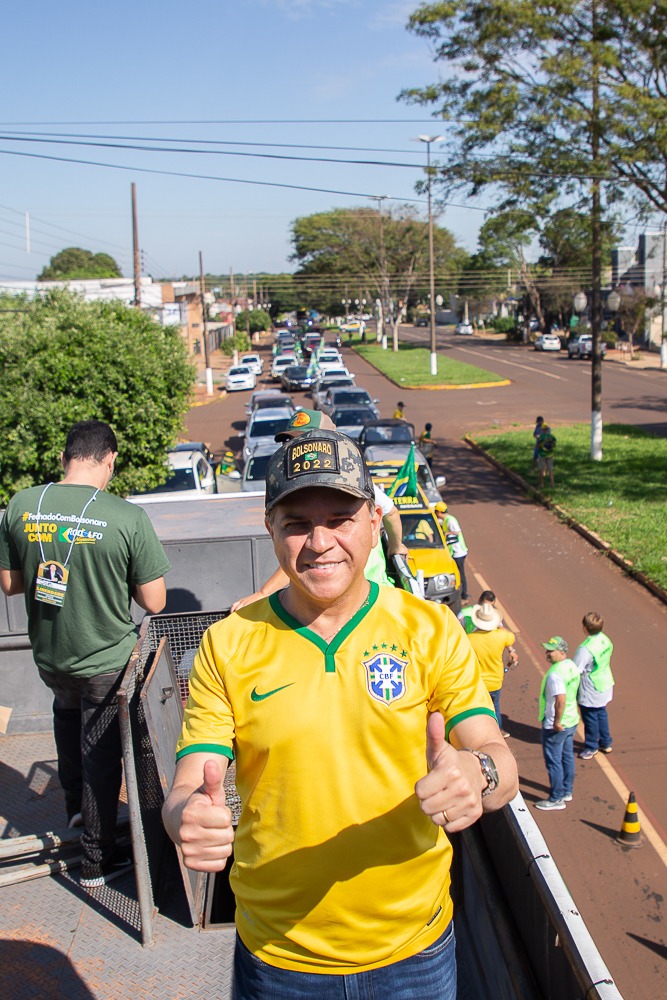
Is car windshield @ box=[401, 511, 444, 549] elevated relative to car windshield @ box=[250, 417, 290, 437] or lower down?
lower down

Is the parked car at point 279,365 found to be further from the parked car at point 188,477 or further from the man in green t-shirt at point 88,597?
the man in green t-shirt at point 88,597

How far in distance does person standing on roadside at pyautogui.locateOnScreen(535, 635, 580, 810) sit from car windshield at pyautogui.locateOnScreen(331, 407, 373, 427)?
17.5 meters

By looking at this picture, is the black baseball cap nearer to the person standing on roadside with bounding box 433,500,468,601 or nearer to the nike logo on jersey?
the nike logo on jersey

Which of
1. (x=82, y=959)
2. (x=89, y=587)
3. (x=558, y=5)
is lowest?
(x=82, y=959)

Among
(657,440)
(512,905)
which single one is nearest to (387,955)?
(512,905)

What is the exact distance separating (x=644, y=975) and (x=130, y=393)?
8.30 m

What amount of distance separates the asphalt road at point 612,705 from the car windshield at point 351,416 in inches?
89.7

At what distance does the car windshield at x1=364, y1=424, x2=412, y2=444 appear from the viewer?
62.0ft

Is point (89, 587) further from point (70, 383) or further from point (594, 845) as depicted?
point (70, 383)

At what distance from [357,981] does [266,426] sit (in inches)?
860

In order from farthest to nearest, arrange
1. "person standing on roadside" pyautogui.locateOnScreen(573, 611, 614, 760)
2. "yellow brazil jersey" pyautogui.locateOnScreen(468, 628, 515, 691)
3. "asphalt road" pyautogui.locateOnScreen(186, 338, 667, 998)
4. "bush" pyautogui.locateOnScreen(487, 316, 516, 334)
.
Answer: "bush" pyautogui.locateOnScreen(487, 316, 516, 334), "person standing on roadside" pyautogui.locateOnScreen(573, 611, 614, 760), "yellow brazil jersey" pyautogui.locateOnScreen(468, 628, 515, 691), "asphalt road" pyautogui.locateOnScreen(186, 338, 667, 998)

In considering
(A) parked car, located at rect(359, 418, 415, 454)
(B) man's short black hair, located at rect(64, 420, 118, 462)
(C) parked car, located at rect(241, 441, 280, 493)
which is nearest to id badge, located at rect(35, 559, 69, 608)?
(B) man's short black hair, located at rect(64, 420, 118, 462)

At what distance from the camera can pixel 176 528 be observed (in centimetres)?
560

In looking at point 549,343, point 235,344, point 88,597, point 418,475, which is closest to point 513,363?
point 549,343
